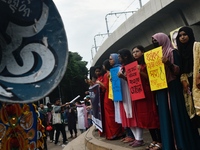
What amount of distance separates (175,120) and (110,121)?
1.77 metres

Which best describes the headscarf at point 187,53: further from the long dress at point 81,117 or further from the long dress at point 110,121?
the long dress at point 81,117

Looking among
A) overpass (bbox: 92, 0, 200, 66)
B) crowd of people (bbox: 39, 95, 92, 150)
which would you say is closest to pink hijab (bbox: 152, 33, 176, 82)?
crowd of people (bbox: 39, 95, 92, 150)

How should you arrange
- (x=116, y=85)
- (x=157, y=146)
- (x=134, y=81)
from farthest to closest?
1. (x=116, y=85)
2. (x=134, y=81)
3. (x=157, y=146)

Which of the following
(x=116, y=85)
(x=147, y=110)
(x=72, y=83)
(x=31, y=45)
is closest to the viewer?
(x=31, y=45)

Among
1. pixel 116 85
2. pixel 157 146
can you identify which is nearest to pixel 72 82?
pixel 116 85

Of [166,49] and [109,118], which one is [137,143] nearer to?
[109,118]

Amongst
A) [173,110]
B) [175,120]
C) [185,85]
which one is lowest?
[175,120]

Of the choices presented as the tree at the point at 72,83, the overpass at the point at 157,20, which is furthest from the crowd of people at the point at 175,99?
the tree at the point at 72,83

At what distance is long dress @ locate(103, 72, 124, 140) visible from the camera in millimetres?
4715

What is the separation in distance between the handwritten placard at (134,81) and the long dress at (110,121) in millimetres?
1008

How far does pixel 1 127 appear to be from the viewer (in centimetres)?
289

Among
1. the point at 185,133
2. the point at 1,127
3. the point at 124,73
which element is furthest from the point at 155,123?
the point at 1,127

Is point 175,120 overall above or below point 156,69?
below

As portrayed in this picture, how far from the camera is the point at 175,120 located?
10.2 feet
